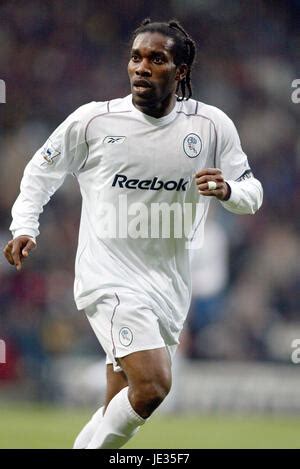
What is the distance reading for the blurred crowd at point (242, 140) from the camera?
11086 mm

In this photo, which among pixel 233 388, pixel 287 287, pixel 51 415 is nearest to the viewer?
pixel 51 415

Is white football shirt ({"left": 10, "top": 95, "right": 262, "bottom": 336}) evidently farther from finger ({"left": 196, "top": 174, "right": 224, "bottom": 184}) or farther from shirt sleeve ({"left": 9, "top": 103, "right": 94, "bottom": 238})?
finger ({"left": 196, "top": 174, "right": 224, "bottom": 184})

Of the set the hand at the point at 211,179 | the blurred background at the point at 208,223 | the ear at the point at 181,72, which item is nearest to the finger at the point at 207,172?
the hand at the point at 211,179

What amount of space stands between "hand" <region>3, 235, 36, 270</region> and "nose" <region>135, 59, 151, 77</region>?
954mm

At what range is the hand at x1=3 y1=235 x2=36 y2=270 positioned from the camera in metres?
5.29

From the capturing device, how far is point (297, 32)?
1435 centimetres

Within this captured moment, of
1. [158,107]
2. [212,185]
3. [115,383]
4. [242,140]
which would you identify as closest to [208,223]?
[242,140]

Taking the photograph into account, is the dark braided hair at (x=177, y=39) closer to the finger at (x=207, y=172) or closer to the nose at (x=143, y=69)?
the nose at (x=143, y=69)

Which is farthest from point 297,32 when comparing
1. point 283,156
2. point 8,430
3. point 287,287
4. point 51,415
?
point 8,430

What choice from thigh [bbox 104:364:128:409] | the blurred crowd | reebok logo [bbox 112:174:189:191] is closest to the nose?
reebok logo [bbox 112:174:189:191]

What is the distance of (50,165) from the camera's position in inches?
221

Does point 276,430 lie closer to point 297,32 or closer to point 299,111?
point 299,111

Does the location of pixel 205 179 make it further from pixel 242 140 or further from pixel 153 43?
pixel 242 140

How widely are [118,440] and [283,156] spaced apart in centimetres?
766
